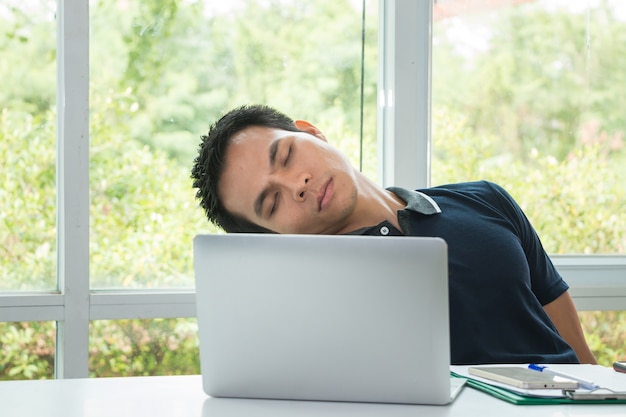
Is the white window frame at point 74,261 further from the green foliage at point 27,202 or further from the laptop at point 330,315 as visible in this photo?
the laptop at point 330,315

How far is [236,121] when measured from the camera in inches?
71.0

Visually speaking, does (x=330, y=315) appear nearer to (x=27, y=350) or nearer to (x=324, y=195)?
Answer: (x=324, y=195)

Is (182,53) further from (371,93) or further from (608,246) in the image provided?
(608,246)

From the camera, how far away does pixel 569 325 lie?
5.60 feet

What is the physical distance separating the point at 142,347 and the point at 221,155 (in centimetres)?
69

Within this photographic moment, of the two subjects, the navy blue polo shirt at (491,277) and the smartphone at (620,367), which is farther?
the navy blue polo shirt at (491,277)

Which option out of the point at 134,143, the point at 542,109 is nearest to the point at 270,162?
the point at 134,143

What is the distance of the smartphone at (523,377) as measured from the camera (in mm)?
986

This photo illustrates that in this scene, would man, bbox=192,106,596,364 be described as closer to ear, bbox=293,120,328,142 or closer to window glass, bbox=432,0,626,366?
ear, bbox=293,120,328,142

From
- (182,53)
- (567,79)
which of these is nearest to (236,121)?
(182,53)

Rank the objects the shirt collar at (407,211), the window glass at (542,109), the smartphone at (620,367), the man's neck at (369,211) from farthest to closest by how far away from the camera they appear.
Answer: the window glass at (542,109) < the man's neck at (369,211) < the shirt collar at (407,211) < the smartphone at (620,367)

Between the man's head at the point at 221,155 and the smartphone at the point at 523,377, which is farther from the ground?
the man's head at the point at 221,155

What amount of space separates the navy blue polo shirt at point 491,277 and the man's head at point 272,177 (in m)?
0.10

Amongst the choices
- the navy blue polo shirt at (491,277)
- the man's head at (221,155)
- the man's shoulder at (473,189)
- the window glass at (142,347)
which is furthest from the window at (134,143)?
the navy blue polo shirt at (491,277)
